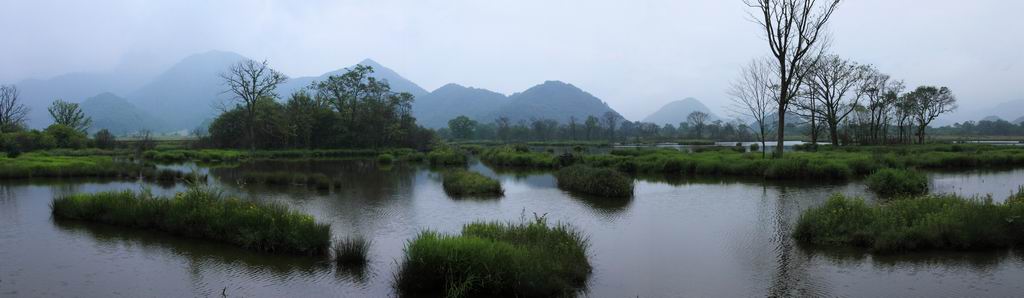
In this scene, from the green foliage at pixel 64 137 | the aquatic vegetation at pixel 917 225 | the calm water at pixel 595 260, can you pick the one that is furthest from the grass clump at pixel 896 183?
the green foliage at pixel 64 137

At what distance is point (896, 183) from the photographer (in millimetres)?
19609

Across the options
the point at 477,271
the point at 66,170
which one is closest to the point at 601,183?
the point at 477,271

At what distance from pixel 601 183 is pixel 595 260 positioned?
36.8 feet

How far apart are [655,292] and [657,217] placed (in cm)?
777

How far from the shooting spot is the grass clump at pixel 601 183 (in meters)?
21.5

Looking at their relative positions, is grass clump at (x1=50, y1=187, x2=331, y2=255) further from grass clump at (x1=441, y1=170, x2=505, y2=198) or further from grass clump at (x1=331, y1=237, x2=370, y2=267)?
grass clump at (x1=441, y1=170, x2=505, y2=198)

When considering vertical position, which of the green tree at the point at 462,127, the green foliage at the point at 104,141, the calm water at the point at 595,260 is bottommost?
the calm water at the point at 595,260

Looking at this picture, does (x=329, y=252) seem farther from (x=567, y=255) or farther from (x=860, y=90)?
(x=860, y=90)

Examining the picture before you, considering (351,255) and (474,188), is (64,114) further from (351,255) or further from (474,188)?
(351,255)

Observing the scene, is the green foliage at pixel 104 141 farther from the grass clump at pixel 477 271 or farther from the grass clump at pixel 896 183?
the grass clump at pixel 896 183

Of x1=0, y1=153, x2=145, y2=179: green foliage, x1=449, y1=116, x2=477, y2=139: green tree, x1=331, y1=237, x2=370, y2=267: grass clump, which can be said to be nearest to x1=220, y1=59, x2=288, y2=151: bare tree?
x1=0, y1=153, x2=145, y2=179: green foliage

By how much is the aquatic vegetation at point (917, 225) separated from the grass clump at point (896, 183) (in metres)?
6.95

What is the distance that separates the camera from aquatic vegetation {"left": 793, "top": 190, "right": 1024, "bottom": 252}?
10734 mm

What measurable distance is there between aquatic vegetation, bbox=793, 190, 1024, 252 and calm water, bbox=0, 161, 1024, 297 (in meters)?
0.45
